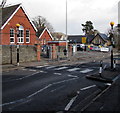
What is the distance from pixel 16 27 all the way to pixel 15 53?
1029 centimetres

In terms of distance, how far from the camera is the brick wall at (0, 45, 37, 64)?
20.4 meters

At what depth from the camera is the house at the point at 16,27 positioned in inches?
1154

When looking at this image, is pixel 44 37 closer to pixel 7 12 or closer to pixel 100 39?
pixel 7 12

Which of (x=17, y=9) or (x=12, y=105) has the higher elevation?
(x=17, y=9)

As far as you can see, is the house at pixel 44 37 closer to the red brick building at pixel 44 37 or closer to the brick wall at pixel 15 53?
the red brick building at pixel 44 37

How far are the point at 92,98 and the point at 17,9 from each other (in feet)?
86.6

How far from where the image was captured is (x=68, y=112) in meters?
6.04

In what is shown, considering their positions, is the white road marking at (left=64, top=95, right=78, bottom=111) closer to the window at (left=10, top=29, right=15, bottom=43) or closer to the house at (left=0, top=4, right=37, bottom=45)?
the house at (left=0, top=4, right=37, bottom=45)

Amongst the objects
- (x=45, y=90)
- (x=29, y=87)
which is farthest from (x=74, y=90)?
(x=29, y=87)

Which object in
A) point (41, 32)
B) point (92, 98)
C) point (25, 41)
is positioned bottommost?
point (92, 98)

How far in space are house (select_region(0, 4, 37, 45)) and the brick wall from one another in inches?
219

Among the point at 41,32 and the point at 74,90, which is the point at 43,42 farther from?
the point at 74,90

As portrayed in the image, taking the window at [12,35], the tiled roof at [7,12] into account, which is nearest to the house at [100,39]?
the tiled roof at [7,12]

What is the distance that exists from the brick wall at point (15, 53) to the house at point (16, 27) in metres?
5.57
